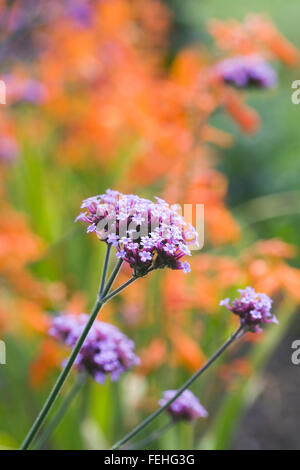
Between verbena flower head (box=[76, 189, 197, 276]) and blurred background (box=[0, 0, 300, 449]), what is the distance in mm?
372

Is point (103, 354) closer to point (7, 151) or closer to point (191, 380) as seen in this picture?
point (191, 380)

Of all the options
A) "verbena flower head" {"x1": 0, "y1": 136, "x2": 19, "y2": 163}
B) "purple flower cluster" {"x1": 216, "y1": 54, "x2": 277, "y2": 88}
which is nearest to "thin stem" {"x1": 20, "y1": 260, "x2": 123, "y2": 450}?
"purple flower cluster" {"x1": 216, "y1": 54, "x2": 277, "y2": 88}

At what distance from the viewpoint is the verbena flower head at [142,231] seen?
1.63ft

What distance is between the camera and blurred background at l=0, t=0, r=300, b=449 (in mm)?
1104

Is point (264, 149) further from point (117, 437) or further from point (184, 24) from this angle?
point (117, 437)

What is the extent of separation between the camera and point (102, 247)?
4.64ft

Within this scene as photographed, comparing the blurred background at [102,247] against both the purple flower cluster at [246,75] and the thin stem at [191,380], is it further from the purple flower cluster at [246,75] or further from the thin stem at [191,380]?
the thin stem at [191,380]

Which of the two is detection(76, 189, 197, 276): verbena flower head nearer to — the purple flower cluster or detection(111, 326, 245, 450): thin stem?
detection(111, 326, 245, 450): thin stem

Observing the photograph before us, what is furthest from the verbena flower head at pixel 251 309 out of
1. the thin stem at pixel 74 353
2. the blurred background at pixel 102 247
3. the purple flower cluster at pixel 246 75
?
the purple flower cluster at pixel 246 75

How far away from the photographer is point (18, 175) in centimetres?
173

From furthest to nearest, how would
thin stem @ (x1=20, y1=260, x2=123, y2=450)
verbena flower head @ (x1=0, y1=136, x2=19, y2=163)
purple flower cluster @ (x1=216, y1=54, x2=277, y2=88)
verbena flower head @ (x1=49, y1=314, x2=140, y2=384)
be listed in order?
verbena flower head @ (x1=0, y1=136, x2=19, y2=163) < purple flower cluster @ (x1=216, y1=54, x2=277, y2=88) < verbena flower head @ (x1=49, y1=314, x2=140, y2=384) < thin stem @ (x1=20, y1=260, x2=123, y2=450)

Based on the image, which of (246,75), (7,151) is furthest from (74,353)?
(7,151)

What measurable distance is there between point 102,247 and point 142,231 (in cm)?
91

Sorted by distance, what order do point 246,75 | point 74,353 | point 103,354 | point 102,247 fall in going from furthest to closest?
point 102,247 < point 246,75 < point 103,354 < point 74,353
